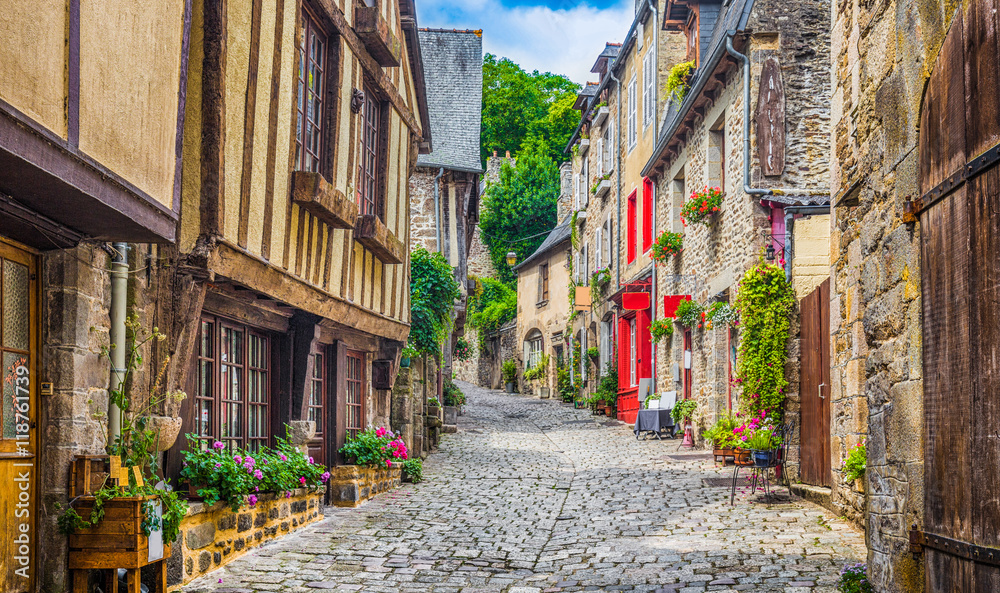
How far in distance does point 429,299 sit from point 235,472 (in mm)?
5671

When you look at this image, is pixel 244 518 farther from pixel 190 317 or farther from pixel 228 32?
pixel 228 32

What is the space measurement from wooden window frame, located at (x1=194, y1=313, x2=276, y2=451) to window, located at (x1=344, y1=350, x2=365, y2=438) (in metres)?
1.76

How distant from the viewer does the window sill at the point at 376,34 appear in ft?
24.0

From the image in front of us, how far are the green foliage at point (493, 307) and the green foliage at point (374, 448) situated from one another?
20.3 m

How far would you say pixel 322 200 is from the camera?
20.0 ft

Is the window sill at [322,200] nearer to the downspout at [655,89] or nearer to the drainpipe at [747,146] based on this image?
the drainpipe at [747,146]

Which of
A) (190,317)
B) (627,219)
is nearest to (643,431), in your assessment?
(627,219)

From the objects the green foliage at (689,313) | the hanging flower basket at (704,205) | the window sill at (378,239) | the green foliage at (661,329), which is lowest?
the green foliage at (661,329)

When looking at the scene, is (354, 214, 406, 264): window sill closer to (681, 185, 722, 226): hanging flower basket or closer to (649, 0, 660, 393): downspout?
(681, 185, 722, 226): hanging flower basket

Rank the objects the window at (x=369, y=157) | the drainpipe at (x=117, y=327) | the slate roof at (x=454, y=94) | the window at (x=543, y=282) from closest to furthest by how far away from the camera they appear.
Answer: the drainpipe at (x=117, y=327) < the window at (x=369, y=157) < the slate roof at (x=454, y=94) < the window at (x=543, y=282)

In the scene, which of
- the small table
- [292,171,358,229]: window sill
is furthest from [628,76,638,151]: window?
[292,171,358,229]: window sill

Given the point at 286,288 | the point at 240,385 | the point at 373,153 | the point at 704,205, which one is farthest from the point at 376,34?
the point at 704,205

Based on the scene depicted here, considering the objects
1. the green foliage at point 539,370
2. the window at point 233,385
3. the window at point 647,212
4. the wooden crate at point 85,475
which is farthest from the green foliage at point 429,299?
the green foliage at point 539,370

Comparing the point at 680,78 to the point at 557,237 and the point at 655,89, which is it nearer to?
the point at 655,89
